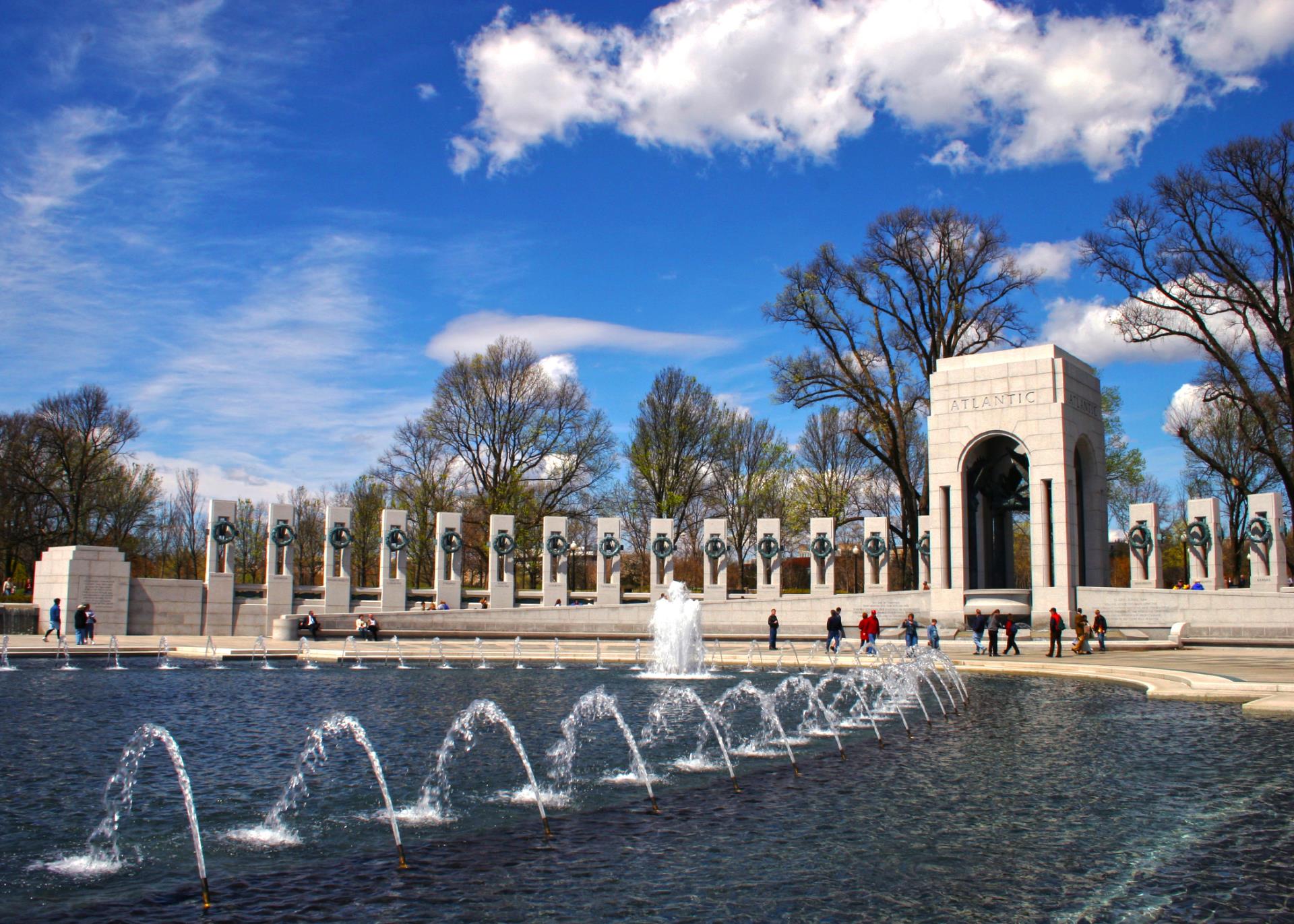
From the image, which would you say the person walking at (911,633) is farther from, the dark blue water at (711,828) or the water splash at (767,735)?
the dark blue water at (711,828)

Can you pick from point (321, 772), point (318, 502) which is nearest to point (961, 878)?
point (321, 772)

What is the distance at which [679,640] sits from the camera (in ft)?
79.8

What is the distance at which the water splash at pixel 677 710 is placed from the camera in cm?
1199

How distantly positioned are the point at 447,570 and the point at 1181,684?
90.0 ft

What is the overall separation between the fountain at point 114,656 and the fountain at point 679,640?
12553mm

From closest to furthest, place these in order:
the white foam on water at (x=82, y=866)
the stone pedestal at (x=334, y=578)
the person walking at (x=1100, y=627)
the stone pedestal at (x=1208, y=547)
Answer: the white foam on water at (x=82, y=866), the person walking at (x=1100, y=627), the stone pedestal at (x=1208, y=547), the stone pedestal at (x=334, y=578)

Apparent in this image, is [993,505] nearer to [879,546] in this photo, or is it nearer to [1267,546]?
[879,546]

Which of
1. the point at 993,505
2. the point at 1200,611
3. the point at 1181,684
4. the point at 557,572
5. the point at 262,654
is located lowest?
the point at 262,654

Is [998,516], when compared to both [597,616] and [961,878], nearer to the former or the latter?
[597,616]

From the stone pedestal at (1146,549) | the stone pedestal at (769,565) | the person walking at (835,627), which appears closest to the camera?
the person walking at (835,627)

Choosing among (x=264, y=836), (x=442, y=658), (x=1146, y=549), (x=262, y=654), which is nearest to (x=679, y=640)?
(x=442, y=658)

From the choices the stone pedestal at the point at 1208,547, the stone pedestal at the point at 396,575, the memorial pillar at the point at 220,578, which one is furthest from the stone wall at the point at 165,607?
the stone pedestal at the point at 1208,547

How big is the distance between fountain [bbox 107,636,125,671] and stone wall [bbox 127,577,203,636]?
6592mm

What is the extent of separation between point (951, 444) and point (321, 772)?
28877 mm
